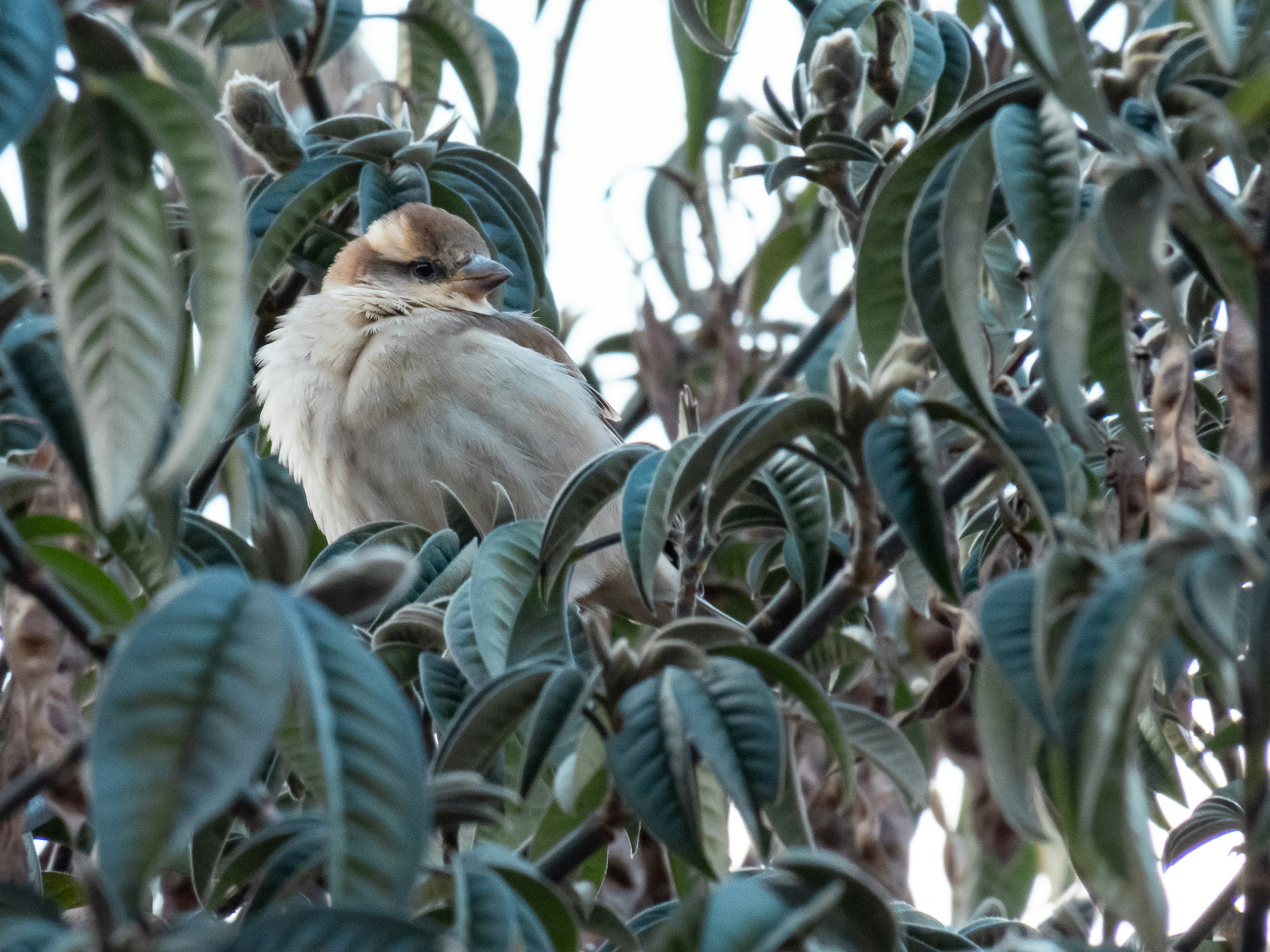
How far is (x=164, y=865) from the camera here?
33.3 inches

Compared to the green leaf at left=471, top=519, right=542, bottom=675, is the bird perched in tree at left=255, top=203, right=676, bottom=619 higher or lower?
lower

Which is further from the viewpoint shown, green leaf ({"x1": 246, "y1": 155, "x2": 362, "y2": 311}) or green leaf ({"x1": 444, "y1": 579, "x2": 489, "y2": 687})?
green leaf ({"x1": 246, "y1": 155, "x2": 362, "y2": 311})

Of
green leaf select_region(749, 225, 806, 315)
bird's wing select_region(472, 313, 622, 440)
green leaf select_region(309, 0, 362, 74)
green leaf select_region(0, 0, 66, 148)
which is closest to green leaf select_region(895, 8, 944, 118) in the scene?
green leaf select_region(309, 0, 362, 74)

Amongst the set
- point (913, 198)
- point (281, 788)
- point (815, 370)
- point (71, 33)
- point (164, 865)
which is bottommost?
point (281, 788)

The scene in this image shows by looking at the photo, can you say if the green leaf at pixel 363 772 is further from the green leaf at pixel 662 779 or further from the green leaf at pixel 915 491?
the green leaf at pixel 915 491

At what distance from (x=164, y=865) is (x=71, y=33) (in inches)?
24.6

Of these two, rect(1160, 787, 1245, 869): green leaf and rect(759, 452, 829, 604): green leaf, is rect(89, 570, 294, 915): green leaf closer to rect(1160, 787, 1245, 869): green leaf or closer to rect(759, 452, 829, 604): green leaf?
rect(759, 452, 829, 604): green leaf

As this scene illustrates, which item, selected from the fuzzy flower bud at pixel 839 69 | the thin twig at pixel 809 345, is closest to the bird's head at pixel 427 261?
the thin twig at pixel 809 345

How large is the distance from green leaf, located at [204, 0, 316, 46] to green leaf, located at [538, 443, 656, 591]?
1.00 metres

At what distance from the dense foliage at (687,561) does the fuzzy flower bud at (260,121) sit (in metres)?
0.14

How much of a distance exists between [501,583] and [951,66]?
1.15 metres

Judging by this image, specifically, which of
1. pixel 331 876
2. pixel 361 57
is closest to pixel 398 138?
pixel 331 876

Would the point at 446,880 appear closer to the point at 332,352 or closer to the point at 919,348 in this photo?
the point at 919,348

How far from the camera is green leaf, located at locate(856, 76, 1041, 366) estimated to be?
4.47ft
